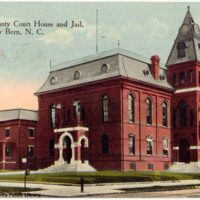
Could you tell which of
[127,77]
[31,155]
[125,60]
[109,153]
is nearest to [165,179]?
[109,153]

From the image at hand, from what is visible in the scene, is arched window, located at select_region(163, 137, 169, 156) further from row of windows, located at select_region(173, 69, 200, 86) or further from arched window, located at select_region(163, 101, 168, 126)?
row of windows, located at select_region(173, 69, 200, 86)

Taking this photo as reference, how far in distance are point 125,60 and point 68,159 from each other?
11085 millimetres

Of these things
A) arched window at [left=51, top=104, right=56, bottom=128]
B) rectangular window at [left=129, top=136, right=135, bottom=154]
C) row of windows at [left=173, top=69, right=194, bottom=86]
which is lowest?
rectangular window at [left=129, top=136, right=135, bottom=154]

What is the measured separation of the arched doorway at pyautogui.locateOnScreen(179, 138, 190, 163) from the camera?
145 feet

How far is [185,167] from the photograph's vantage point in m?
42.5

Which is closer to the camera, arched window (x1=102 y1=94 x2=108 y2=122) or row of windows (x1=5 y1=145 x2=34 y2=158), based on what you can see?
arched window (x1=102 y1=94 x2=108 y2=122)

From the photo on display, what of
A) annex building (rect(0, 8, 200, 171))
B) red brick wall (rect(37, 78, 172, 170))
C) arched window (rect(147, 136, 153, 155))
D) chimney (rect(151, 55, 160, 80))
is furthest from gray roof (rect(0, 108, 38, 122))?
chimney (rect(151, 55, 160, 80))

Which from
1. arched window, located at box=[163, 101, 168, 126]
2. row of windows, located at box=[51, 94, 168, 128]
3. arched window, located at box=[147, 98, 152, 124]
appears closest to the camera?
row of windows, located at box=[51, 94, 168, 128]

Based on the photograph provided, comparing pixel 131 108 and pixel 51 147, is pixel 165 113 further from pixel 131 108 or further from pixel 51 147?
pixel 51 147

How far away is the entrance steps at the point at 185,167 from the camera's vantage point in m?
42.0

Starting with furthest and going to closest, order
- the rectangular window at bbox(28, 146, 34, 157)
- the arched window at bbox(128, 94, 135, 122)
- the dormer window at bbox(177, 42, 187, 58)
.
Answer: the rectangular window at bbox(28, 146, 34, 157) → the dormer window at bbox(177, 42, 187, 58) → the arched window at bbox(128, 94, 135, 122)

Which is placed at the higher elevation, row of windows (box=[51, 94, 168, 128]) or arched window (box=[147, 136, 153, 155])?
row of windows (box=[51, 94, 168, 128])

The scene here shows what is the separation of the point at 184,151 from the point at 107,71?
12.5 m

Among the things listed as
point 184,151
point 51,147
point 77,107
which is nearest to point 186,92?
point 184,151
